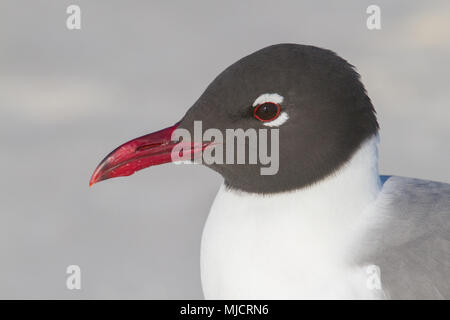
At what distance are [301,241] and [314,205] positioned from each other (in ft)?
0.50

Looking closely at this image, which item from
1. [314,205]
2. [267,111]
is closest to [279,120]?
[267,111]

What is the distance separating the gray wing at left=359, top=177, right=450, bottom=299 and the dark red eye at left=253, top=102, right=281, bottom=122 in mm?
577

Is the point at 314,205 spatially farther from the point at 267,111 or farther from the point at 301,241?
the point at 267,111

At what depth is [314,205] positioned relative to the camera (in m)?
3.22

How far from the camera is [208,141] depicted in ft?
11.0

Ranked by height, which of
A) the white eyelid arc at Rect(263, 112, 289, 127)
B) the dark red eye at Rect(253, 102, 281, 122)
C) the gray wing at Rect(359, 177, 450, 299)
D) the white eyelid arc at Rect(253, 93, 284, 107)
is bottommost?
the gray wing at Rect(359, 177, 450, 299)

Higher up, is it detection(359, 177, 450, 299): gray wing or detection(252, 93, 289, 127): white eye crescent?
detection(252, 93, 289, 127): white eye crescent

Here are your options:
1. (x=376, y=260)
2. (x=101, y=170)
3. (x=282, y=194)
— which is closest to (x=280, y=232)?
(x=282, y=194)

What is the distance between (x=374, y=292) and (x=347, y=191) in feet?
1.36

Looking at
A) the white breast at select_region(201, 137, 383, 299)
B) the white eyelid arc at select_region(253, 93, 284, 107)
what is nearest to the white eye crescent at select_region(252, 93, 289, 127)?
the white eyelid arc at select_region(253, 93, 284, 107)

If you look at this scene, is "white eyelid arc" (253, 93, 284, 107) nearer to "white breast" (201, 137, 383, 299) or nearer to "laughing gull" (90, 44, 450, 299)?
"laughing gull" (90, 44, 450, 299)

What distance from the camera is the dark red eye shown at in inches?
126

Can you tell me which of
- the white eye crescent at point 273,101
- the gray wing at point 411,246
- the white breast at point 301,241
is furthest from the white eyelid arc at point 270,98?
the gray wing at point 411,246

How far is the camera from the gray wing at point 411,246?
10.2 feet
